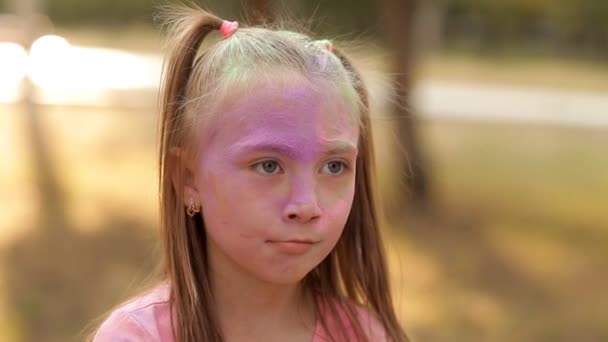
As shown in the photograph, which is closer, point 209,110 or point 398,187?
point 209,110

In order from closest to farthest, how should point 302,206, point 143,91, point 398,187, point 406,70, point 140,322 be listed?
point 302,206, point 140,322, point 406,70, point 398,187, point 143,91

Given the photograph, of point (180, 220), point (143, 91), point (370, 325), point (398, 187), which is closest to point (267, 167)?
point (180, 220)

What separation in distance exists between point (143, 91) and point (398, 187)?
4906 mm

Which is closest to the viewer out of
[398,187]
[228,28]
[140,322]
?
[140,322]

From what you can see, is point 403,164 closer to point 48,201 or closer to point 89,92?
point 48,201

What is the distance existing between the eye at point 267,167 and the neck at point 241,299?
0.74 feet

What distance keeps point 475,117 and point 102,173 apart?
5.43 m

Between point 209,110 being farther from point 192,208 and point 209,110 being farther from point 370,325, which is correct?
point 370,325

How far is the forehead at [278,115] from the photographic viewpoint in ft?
5.91

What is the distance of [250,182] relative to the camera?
1777 millimetres

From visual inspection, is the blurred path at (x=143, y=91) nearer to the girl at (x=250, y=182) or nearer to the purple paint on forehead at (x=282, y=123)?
the girl at (x=250, y=182)

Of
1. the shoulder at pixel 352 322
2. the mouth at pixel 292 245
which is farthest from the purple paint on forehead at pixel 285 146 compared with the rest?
the shoulder at pixel 352 322

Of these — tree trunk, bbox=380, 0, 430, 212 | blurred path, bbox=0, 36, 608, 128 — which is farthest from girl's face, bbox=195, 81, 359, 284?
blurred path, bbox=0, 36, 608, 128

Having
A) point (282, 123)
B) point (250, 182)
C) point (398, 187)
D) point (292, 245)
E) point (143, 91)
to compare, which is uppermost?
point (143, 91)
